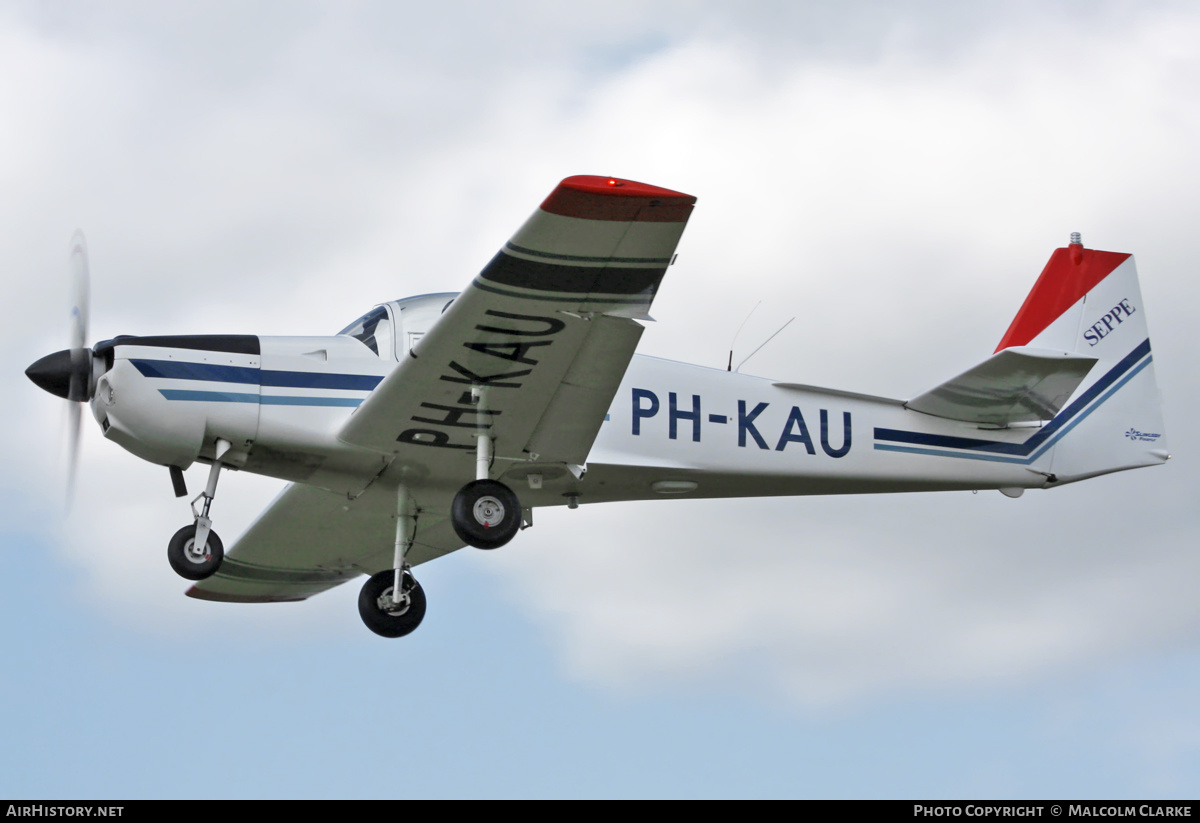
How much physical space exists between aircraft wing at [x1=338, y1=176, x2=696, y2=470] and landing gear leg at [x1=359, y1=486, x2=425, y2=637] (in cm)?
98

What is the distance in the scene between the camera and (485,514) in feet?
40.8

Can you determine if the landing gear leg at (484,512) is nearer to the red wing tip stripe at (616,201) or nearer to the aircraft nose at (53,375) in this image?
the red wing tip stripe at (616,201)

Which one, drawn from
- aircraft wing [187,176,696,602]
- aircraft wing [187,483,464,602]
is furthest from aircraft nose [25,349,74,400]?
aircraft wing [187,483,464,602]

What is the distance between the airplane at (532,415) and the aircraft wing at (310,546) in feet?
0.14

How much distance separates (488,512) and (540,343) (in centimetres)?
158

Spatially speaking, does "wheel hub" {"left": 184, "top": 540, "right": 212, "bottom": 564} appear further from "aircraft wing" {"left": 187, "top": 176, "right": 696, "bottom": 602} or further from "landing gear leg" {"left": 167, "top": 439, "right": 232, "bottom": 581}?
"aircraft wing" {"left": 187, "top": 176, "right": 696, "bottom": 602}

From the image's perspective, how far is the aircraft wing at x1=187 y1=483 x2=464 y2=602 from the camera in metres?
14.8

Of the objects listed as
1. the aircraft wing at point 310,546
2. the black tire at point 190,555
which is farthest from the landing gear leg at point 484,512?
the black tire at point 190,555

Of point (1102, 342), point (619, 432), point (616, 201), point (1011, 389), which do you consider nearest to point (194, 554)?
point (619, 432)

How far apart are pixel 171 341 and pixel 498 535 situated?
314cm
